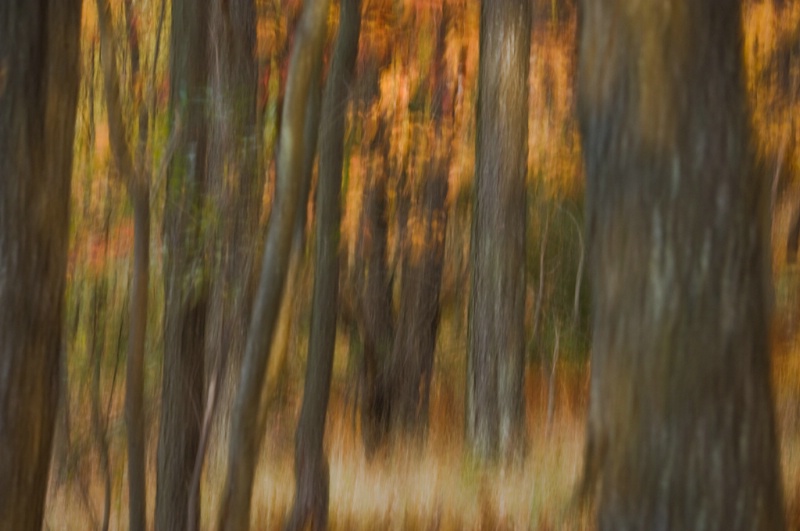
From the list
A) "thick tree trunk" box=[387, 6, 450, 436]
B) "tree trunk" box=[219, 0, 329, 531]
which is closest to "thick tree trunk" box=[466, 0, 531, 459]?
"thick tree trunk" box=[387, 6, 450, 436]

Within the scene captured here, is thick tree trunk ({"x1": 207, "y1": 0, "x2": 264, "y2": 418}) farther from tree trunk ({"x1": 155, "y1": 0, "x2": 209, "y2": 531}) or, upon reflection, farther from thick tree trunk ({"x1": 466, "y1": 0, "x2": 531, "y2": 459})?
thick tree trunk ({"x1": 466, "y1": 0, "x2": 531, "y2": 459})

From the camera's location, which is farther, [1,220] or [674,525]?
[1,220]

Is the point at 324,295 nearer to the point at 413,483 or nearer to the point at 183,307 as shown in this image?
the point at 413,483

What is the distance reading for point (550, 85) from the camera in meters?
14.2

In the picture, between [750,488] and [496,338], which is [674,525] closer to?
[750,488]

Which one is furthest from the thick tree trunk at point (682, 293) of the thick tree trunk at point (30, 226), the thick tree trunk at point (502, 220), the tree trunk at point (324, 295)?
the thick tree trunk at point (502, 220)

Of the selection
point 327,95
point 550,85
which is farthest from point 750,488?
point 550,85

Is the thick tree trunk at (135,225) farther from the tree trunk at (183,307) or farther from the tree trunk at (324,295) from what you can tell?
the tree trunk at (324,295)

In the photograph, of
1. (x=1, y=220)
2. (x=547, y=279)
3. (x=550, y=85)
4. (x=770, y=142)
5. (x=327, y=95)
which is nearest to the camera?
(x=1, y=220)

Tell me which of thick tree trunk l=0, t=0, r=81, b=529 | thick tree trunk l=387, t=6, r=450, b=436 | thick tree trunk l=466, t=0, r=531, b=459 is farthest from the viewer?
thick tree trunk l=387, t=6, r=450, b=436

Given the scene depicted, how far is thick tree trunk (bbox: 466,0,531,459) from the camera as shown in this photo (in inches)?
449

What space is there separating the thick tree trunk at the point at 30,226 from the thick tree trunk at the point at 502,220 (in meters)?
6.25

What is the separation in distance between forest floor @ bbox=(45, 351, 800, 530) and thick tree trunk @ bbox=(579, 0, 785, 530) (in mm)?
2111

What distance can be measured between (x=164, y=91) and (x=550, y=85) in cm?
624
